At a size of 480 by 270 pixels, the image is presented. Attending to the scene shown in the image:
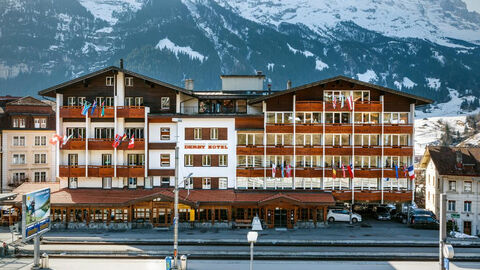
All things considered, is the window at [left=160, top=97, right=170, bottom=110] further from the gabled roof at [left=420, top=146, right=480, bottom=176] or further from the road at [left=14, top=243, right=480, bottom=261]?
the gabled roof at [left=420, top=146, right=480, bottom=176]

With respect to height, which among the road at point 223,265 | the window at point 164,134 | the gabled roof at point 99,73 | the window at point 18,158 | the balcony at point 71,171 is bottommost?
the road at point 223,265

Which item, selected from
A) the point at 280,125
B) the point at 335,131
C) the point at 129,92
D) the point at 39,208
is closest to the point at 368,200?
the point at 335,131

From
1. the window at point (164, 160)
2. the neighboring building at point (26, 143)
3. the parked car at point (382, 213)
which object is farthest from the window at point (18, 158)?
the parked car at point (382, 213)

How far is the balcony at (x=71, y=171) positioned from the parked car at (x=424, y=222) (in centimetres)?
3685

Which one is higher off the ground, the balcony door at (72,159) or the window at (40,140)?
the window at (40,140)

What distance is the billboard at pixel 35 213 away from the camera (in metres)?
26.0

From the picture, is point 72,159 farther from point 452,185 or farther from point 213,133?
point 452,185

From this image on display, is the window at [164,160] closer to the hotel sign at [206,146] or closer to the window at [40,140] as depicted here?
the hotel sign at [206,146]

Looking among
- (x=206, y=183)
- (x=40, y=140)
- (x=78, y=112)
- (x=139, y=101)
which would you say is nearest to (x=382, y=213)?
(x=206, y=183)

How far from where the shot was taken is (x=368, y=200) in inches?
1720

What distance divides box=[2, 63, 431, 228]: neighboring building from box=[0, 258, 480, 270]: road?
13.6 m

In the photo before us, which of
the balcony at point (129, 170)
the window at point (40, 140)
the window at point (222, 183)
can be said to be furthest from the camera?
the window at point (40, 140)

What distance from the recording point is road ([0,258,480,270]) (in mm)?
27875

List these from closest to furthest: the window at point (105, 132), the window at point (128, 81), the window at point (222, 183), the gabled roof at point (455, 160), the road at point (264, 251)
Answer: the road at point (264, 251) → the window at point (105, 132) → the window at point (222, 183) → the window at point (128, 81) → the gabled roof at point (455, 160)
